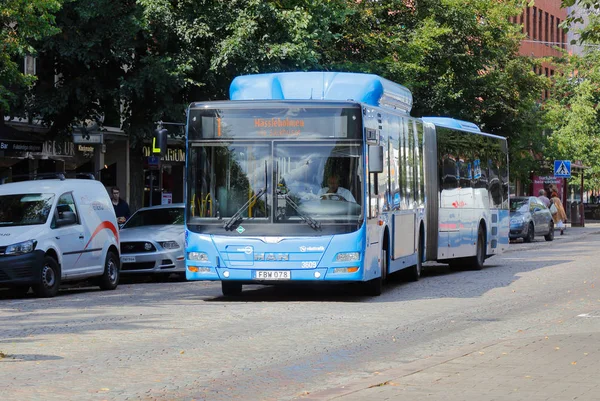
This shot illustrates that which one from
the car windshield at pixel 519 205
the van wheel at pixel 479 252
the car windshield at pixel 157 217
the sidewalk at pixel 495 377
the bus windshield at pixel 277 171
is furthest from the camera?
the car windshield at pixel 519 205

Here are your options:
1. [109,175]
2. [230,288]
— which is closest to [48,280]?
[230,288]

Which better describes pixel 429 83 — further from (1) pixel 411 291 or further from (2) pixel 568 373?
(2) pixel 568 373

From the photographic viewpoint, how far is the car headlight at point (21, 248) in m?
19.5

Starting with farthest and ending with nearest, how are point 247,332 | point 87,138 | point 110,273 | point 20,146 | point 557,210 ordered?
point 557,210, point 20,146, point 87,138, point 110,273, point 247,332

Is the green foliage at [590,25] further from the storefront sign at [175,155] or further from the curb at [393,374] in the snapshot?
the storefront sign at [175,155]

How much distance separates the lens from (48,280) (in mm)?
20047

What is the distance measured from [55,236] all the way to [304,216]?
461 cm

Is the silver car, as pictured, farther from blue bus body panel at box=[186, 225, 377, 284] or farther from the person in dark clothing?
blue bus body panel at box=[186, 225, 377, 284]

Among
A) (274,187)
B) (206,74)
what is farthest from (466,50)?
(274,187)

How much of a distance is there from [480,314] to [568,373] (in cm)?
662

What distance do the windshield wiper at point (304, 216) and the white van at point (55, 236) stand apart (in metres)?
4.23

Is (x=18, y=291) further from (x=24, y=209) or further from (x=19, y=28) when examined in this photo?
(x=19, y=28)

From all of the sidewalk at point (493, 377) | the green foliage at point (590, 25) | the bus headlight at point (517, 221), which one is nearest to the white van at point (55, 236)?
the green foliage at point (590, 25)

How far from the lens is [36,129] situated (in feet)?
121
